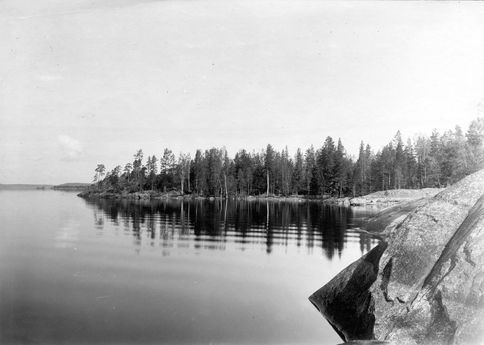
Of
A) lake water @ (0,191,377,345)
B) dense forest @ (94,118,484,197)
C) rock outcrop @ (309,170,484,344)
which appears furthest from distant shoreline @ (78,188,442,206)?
rock outcrop @ (309,170,484,344)

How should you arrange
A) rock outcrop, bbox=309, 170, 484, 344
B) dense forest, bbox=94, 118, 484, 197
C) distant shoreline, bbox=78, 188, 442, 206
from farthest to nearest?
dense forest, bbox=94, 118, 484, 197 → distant shoreline, bbox=78, 188, 442, 206 → rock outcrop, bbox=309, 170, 484, 344

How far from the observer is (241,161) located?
153 m

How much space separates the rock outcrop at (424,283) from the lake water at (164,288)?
1291 mm

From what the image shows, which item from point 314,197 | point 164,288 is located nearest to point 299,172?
point 314,197

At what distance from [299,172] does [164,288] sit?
132 m

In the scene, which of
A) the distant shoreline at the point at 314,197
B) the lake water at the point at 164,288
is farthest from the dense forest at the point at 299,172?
the lake water at the point at 164,288

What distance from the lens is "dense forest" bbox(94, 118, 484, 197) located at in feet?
398

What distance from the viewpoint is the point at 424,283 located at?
10453 millimetres

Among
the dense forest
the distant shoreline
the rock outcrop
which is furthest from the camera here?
the dense forest

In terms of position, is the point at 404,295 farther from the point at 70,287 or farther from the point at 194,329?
the point at 70,287

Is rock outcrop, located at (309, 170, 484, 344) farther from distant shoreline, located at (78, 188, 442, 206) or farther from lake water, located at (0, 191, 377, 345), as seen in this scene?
distant shoreline, located at (78, 188, 442, 206)

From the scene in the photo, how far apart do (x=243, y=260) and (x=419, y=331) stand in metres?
14.9

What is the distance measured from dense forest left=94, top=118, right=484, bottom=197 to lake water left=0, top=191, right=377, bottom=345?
83.9m

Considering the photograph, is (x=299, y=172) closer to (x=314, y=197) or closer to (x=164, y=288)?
(x=314, y=197)
